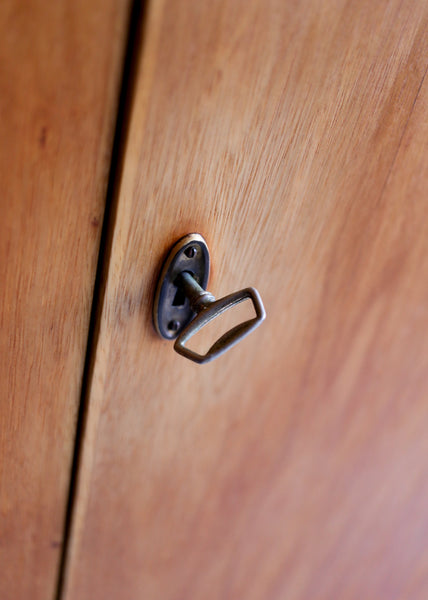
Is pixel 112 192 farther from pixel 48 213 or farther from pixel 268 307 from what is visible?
pixel 268 307

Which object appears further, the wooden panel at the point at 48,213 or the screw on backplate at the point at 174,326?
the screw on backplate at the point at 174,326

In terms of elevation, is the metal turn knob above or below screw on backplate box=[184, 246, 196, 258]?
below

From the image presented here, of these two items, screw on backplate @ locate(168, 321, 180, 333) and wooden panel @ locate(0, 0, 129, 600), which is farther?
screw on backplate @ locate(168, 321, 180, 333)

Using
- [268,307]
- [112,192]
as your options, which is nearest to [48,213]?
[112,192]

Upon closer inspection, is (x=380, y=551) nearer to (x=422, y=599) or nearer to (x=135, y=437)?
(x=422, y=599)

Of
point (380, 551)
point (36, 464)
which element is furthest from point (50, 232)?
point (380, 551)
